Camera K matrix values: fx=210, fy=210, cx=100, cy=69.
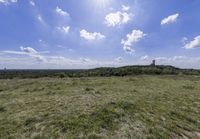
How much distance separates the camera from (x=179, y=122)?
30.7 feet

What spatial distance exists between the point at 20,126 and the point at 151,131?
499 centimetres

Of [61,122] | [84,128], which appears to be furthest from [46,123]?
[84,128]

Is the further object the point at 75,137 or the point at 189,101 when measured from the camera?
the point at 189,101

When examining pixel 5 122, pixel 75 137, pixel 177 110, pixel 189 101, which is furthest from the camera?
pixel 189 101

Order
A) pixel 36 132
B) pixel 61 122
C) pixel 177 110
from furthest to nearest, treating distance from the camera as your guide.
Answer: pixel 177 110 → pixel 61 122 → pixel 36 132

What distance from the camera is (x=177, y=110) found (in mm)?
11211

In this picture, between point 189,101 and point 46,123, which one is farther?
point 189,101

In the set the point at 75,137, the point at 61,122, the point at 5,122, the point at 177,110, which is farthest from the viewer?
the point at 177,110

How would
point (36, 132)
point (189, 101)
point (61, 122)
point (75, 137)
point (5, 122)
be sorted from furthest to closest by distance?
point (189, 101) → point (5, 122) → point (61, 122) → point (36, 132) → point (75, 137)

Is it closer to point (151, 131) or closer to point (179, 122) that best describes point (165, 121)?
point (179, 122)

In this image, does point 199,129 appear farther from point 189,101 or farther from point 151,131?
point 189,101

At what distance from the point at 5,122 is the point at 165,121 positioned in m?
6.82

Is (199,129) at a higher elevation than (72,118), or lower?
lower

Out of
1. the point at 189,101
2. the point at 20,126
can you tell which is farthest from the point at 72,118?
the point at 189,101
